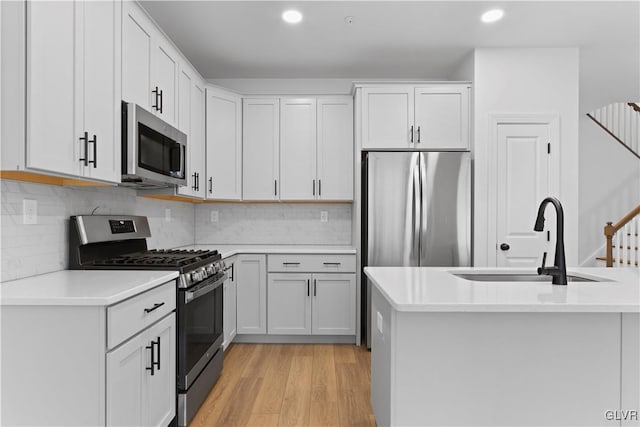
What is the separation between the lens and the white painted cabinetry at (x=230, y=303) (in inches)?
133

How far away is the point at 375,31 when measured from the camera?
329 centimetres

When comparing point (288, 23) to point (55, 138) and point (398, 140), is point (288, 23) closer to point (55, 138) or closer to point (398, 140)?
point (398, 140)

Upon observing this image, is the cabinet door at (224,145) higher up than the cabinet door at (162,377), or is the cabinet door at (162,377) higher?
the cabinet door at (224,145)

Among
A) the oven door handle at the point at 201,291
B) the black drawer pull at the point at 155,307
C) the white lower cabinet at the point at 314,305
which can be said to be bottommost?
the white lower cabinet at the point at 314,305

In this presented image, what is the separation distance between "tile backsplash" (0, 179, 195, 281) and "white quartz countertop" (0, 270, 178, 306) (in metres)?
0.08

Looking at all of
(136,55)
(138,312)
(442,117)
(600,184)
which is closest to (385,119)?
(442,117)

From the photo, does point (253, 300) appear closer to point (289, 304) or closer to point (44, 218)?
point (289, 304)

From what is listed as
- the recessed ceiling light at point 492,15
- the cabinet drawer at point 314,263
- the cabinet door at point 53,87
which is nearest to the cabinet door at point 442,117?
the recessed ceiling light at point 492,15

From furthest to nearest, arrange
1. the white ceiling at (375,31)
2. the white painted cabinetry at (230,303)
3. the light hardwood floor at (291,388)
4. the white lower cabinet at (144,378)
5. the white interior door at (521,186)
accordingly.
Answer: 1. the white interior door at (521,186)
2. the white painted cabinetry at (230,303)
3. the white ceiling at (375,31)
4. the light hardwood floor at (291,388)
5. the white lower cabinet at (144,378)

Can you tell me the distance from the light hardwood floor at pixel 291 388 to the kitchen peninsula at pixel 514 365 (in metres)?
1.00

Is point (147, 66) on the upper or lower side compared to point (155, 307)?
upper

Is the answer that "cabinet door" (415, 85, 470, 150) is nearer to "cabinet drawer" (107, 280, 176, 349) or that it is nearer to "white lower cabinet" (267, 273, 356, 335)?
"white lower cabinet" (267, 273, 356, 335)

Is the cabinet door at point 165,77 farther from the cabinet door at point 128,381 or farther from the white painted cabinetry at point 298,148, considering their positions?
the cabinet door at point 128,381

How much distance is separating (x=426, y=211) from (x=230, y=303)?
6.46 feet
